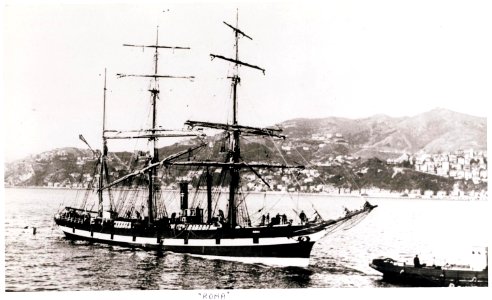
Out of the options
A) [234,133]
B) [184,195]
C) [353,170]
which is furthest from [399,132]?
[184,195]

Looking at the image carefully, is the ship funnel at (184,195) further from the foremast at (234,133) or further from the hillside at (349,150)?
the foremast at (234,133)

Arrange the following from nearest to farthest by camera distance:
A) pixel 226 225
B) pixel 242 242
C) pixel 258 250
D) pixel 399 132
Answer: pixel 399 132
pixel 258 250
pixel 242 242
pixel 226 225

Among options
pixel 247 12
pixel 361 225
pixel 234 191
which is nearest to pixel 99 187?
pixel 234 191

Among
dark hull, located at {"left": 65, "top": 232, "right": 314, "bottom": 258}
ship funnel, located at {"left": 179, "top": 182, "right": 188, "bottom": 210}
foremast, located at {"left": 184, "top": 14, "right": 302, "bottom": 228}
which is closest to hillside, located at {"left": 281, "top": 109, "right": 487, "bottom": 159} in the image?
foremast, located at {"left": 184, "top": 14, "right": 302, "bottom": 228}

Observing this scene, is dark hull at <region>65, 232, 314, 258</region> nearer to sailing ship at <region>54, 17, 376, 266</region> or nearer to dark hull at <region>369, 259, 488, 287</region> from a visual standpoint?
sailing ship at <region>54, 17, 376, 266</region>

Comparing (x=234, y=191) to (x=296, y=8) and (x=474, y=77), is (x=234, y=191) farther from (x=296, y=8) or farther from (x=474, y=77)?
(x=474, y=77)

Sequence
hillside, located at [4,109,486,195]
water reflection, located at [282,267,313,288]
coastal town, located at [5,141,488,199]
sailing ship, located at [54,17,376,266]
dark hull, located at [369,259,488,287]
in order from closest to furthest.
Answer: dark hull, located at [369,259,488,287] < water reflection, located at [282,267,313,288] < coastal town, located at [5,141,488,199] < hillside, located at [4,109,486,195] < sailing ship, located at [54,17,376,266]

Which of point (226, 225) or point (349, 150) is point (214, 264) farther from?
point (349, 150)

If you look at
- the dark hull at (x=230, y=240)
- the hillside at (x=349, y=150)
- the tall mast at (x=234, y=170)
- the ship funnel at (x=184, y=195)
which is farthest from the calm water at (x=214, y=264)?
the ship funnel at (x=184, y=195)
